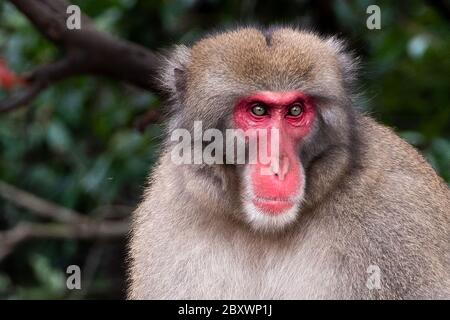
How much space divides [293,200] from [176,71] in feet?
4.32

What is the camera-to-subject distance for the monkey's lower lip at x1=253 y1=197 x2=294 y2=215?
16.9 feet

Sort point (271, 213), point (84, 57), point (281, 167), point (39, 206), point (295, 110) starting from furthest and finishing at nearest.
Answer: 1. point (39, 206)
2. point (84, 57)
3. point (295, 110)
4. point (271, 213)
5. point (281, 167)

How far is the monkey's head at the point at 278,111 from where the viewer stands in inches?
204

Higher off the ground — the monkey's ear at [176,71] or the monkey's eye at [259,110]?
the monkey's ear at [176,71]

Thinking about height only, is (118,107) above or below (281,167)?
above

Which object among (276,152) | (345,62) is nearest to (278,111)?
(276,152)

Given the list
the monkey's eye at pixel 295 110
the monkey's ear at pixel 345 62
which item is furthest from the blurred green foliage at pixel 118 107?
the monkey's eye at pixel 295 110

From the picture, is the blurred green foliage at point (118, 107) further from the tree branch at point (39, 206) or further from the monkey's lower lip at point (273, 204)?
the monkey's lower lip at point (273, 204)

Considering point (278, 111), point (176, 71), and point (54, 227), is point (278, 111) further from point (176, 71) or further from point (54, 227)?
point (54, 227)

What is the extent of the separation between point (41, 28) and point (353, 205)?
392 cm

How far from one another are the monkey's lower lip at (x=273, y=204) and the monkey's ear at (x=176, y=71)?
1.05 m

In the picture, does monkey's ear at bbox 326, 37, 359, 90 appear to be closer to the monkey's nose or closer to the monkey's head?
the monkey's head

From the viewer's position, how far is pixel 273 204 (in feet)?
17.0

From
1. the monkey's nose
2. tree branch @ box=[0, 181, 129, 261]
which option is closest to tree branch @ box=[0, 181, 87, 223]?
tree branch @ box=[0, 181, 129, 261]
